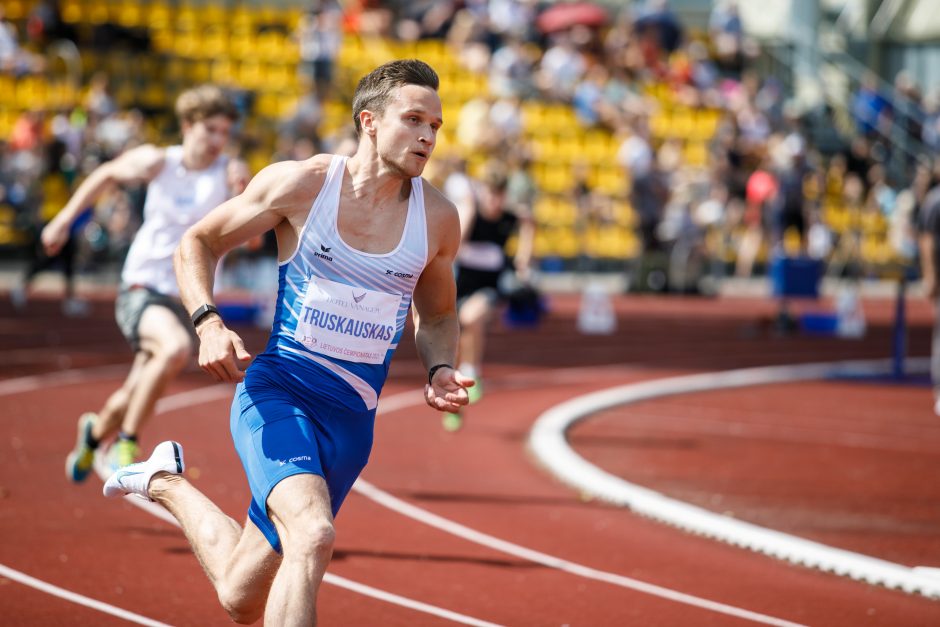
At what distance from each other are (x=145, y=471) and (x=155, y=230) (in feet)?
10.5

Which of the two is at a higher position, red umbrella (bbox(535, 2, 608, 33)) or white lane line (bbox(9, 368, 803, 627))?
red umbrella (bbox(535, 2, 608, 33))

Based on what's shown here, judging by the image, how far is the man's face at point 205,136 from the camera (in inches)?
295

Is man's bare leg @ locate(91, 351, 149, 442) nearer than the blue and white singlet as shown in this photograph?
No

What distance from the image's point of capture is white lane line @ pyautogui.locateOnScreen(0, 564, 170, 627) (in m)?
5.45

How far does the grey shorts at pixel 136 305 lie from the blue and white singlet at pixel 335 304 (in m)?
3.11

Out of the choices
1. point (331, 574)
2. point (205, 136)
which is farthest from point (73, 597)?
point (205, 136)

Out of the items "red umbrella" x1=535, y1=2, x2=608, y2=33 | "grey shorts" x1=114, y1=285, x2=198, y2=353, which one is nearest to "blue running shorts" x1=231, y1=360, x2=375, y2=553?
"grey shorts" x1=114, y1=285, x2=198, y2=353

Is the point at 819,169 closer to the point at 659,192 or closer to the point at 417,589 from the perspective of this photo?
the point at 659,192

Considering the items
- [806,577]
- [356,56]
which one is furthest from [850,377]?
[356,56]

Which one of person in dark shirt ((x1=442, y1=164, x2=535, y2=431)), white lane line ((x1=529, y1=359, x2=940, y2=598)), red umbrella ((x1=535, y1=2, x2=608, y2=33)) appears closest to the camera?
white lane line ((x1=529, y1=359, x2=940, y2=598))

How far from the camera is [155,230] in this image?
7.66 metres

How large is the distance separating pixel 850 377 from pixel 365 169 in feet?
36.9

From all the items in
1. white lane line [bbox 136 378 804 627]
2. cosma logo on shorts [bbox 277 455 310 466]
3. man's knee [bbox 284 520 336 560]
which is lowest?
white lane line [bbox 136 378 804 627]

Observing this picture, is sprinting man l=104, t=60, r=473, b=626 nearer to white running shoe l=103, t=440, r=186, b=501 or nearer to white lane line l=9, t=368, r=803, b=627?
white running shoe l=103, t=440, r=186, b=501
